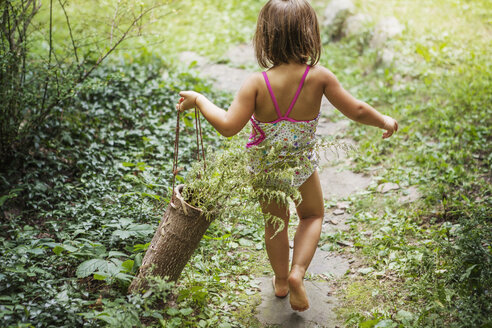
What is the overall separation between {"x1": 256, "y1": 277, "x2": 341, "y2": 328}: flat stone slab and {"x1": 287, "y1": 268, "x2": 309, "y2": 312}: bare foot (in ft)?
0.61

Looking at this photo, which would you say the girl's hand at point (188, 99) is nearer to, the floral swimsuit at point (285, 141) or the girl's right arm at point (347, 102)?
the floral swimsuit at point (285, 141)

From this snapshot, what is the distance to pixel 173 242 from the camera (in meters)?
2.42

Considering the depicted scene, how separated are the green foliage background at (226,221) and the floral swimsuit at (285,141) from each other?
342mm

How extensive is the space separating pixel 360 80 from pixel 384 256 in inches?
152

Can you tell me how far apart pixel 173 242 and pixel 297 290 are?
772 mm

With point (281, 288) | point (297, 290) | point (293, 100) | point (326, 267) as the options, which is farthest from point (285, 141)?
point (326, 267)

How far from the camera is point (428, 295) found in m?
2.61

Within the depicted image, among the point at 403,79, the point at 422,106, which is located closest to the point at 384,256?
the point at 422,106

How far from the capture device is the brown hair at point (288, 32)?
2.36 m

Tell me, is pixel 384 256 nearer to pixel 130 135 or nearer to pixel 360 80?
pixel 130 135

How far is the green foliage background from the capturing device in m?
2.44

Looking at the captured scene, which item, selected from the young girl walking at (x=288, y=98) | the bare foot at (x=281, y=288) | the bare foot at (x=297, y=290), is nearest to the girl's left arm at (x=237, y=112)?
the young girl walking at (x=288, y=98)

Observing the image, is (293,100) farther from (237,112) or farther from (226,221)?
(226,221)

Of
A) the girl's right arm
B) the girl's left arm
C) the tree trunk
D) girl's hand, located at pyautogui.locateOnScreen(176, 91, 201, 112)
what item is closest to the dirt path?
the girl's right arm
